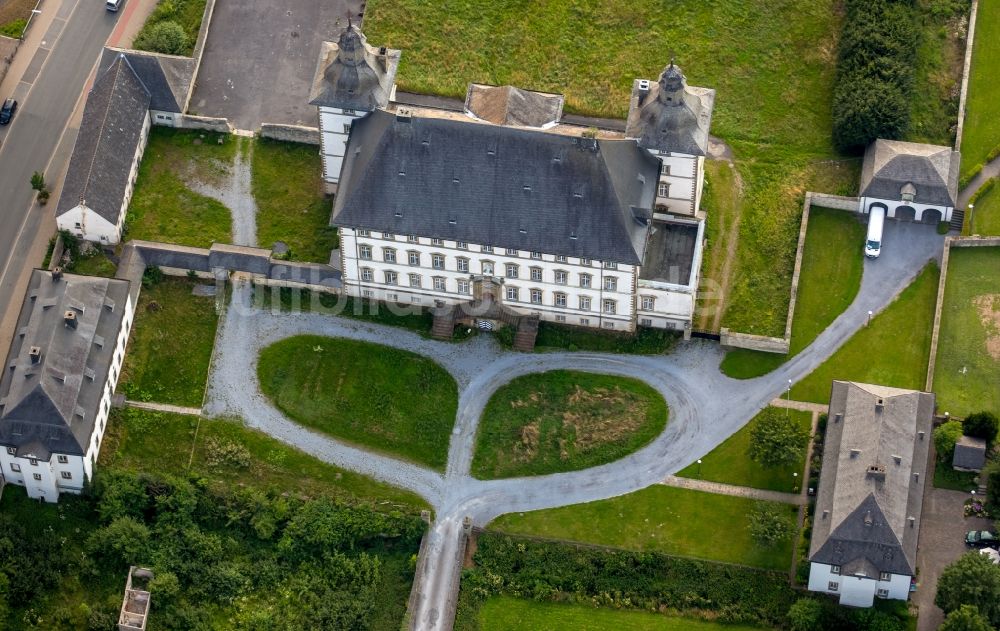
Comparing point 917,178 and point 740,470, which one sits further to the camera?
point 917,178

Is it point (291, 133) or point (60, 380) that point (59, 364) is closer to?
point (60, 380)

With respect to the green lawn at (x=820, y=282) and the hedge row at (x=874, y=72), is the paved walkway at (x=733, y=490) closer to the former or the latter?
the green lawn at (x=820, y=282)

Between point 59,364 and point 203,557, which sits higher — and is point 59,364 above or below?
above

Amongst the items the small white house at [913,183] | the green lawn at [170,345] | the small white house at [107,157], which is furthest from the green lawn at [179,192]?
the small white house at [913,183]

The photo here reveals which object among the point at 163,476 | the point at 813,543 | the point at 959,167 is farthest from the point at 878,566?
the point at 163,476

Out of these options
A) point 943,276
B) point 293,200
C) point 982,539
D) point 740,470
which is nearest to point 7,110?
point 293,200

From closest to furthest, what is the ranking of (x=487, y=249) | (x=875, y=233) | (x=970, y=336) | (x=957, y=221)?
(x=487, y=249) < (x=970, y=336) < (x=875, y=233) < (x=957, y=221)
